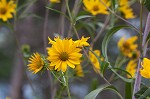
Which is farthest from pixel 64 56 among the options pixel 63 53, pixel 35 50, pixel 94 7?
pixel 35 50

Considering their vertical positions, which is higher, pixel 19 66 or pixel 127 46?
pixel 19 66

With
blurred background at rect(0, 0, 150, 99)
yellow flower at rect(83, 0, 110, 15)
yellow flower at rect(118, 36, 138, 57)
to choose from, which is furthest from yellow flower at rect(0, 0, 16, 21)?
blurred background at rect(0, 0, 150, 99)

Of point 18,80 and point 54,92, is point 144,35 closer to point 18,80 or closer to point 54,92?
point 54,92

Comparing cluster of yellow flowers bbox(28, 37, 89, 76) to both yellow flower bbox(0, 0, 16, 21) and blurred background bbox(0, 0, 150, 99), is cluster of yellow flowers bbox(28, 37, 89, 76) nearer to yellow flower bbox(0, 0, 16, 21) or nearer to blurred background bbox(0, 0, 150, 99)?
yellow flower bbox(0, 0, 16, 21)

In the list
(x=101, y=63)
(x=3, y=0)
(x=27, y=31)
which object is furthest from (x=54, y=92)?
(x=27, y=31)

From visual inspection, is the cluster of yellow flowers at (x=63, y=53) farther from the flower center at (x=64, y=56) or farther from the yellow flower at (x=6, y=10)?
the yellow flower at (x=6, y=10)

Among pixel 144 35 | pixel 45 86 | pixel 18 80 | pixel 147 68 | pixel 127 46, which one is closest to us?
pixel 147 68
